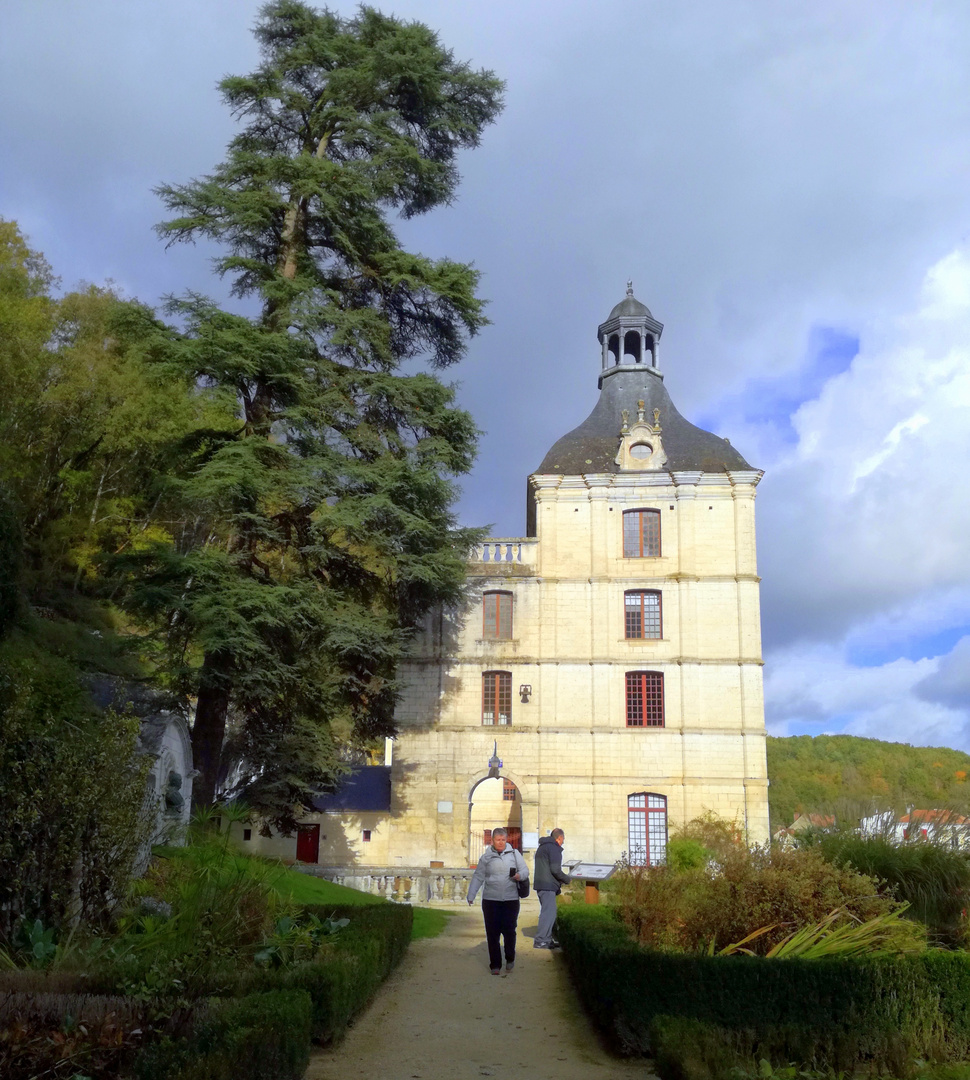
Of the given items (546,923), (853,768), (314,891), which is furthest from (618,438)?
(853,768)

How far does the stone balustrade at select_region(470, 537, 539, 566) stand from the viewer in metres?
25.8

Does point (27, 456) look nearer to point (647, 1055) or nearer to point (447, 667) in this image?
point (447, 667)

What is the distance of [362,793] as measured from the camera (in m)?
26.5

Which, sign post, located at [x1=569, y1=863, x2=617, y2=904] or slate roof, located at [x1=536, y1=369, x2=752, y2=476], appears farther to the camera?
slate roof, located at [x1=536, y1=369, x2=752, y2=476]

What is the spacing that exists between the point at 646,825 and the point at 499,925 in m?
16.2

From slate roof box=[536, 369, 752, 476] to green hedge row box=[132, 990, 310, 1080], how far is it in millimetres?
21839

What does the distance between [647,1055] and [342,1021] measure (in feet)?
6.23

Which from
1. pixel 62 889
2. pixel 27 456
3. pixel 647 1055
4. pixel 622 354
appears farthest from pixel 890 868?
pixel 622 354

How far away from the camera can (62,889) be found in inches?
292

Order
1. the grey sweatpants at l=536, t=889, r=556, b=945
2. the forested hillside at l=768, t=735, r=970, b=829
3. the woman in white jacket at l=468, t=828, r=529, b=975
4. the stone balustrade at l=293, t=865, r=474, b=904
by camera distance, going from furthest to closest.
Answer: the forested hillside at l=768, t=735, r=970, b=829 → the stone balustrade at l=293, t=865, r=474, b=904 → the grey sweatpants at l=536, t=889, r=556, b=945 → the woman in white jacket at l=468, t=828, r=529, b=975

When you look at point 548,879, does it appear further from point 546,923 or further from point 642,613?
point 642,613

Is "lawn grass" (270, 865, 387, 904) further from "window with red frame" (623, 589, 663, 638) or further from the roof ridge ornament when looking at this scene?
the roof ridge ornament

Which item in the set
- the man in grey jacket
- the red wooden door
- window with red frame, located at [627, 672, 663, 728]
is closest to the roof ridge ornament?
window with red frame, located at [627, 672, 663, 728]

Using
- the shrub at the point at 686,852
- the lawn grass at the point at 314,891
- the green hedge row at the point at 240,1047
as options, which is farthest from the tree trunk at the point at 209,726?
the green hedge row at the point at 240,1047
